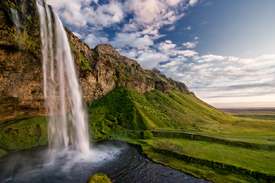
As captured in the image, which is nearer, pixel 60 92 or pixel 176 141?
pixel 176 141

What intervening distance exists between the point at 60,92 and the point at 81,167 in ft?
132

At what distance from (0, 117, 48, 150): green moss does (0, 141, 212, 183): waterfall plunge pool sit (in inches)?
179

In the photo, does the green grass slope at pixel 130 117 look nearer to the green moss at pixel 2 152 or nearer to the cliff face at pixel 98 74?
the cliff face at pixel 98 74

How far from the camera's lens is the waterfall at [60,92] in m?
45.8

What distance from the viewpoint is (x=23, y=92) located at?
4731cm

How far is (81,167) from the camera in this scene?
2909 cm

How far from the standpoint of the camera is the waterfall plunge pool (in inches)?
979

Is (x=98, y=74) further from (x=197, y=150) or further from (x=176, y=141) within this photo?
(x=197, y=150)

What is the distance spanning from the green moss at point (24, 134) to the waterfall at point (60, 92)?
9.14 ft

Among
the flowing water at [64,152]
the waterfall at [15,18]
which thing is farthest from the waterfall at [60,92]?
the waterfall at [15,18]

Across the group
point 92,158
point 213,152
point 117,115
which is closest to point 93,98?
point 117,115

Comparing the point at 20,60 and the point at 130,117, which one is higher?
the point at 20,60

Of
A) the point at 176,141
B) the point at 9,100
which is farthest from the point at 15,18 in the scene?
the point at 176,141

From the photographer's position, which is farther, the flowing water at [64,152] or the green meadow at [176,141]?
the green meadow at [176,141]
